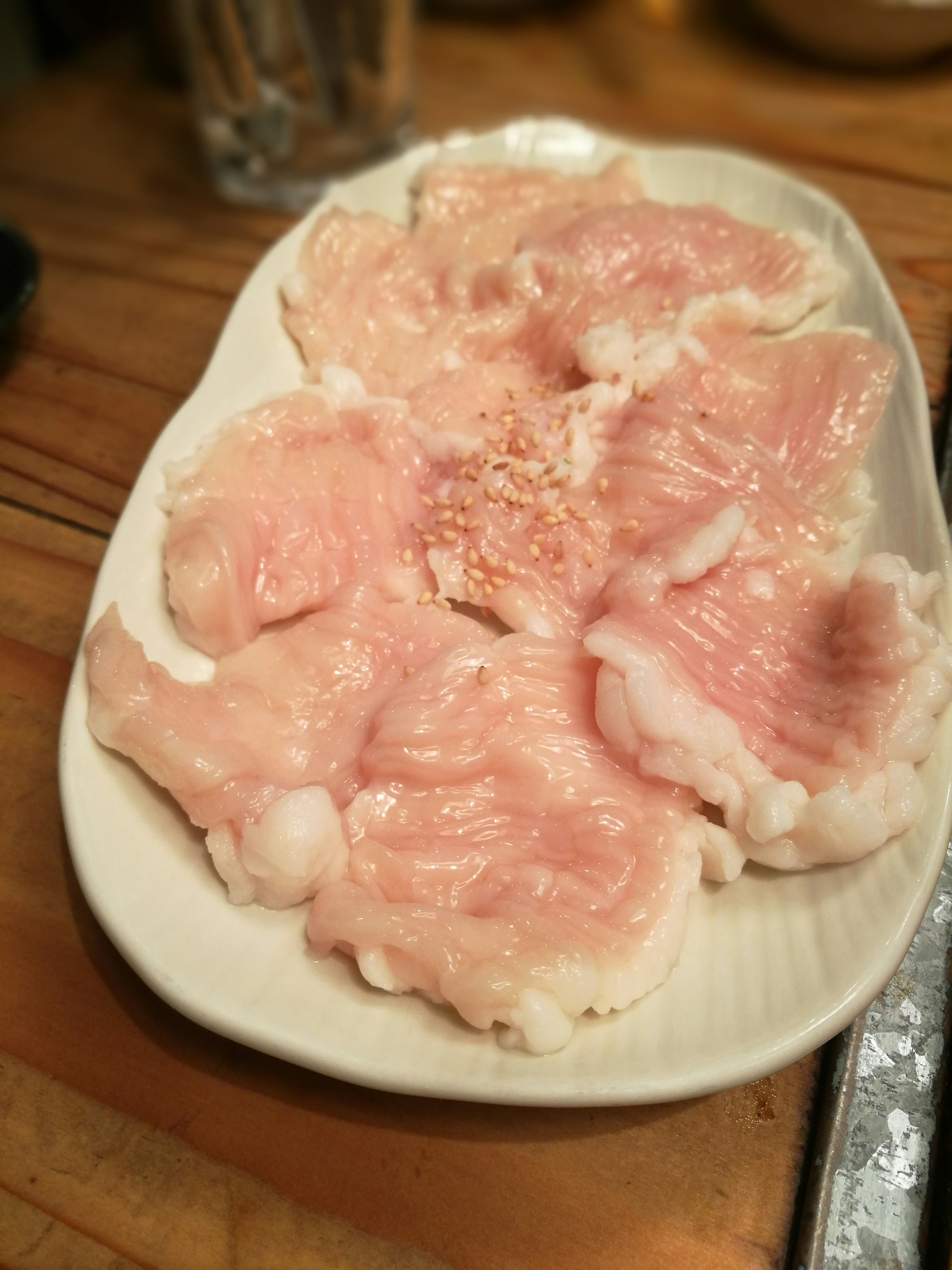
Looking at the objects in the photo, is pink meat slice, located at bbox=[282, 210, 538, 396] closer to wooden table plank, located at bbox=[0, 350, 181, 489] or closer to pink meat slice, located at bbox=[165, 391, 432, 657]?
pink meat slice, located at bbox=[165, 391, 432, 657]

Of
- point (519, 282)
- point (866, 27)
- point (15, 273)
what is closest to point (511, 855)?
point (519, 282)

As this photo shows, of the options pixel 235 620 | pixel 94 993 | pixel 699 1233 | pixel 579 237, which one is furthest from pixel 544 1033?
pixel 579 237

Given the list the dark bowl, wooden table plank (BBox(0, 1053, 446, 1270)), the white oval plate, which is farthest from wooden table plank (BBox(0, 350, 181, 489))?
wooden table plank (BBox(0, 1053, 446, 1270))

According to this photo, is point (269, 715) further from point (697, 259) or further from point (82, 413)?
point (697, 259)

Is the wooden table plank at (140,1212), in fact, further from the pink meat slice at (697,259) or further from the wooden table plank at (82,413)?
the pink meat slice at (697,259)

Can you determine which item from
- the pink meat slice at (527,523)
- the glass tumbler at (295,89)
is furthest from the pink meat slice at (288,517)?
the glass tumbler at (295,89)

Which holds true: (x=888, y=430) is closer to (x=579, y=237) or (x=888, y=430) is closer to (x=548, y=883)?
(x=579, y=237)
